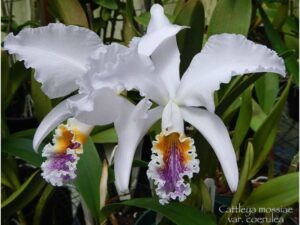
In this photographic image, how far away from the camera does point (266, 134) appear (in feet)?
3.09

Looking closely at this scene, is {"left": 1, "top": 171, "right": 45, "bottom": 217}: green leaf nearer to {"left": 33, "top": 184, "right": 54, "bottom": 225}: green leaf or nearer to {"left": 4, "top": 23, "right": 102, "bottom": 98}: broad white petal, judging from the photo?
{"left": 33, "top": 184, "right": 54, "bottom": 225}: green leaf

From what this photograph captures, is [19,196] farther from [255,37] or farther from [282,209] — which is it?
[255,37]

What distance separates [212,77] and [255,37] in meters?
1.20

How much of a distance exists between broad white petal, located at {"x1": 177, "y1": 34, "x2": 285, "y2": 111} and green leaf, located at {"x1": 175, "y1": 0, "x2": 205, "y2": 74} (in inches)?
5.4

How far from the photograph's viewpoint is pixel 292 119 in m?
1.83

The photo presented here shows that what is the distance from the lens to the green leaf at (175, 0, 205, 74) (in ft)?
2.54

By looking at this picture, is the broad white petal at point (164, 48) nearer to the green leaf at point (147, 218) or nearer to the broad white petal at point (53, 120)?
the broad white petal at point (53, 120)

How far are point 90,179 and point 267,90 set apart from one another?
1.69 ft

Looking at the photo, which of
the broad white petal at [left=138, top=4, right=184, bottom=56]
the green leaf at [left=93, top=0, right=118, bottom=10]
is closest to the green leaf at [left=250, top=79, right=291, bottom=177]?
the broad white petal at [left=138, top=4, right=184, bottom=56]

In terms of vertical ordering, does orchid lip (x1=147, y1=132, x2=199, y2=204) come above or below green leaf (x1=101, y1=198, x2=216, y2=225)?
above

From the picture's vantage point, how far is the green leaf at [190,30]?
0.77 m

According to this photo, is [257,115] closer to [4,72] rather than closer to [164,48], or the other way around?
[164,48]

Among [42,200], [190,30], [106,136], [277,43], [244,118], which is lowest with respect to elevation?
[42,200]

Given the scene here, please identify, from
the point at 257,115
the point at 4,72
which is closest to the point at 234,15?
the point at 257,115
